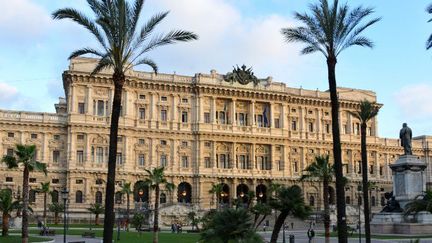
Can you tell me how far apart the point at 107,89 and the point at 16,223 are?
24.5 meters

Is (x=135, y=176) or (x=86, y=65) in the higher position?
(x=86, y=65)

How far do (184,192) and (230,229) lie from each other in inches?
2448

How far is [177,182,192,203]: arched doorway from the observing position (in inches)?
3241

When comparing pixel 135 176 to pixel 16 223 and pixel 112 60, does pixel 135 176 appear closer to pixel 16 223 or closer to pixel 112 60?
pixel 16 223

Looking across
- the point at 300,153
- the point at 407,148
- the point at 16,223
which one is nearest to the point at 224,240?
the point at 407,148

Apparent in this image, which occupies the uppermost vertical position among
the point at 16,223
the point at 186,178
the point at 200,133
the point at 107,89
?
the point at 107,89

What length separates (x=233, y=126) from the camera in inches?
3403

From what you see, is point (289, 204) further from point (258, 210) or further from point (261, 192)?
point (261, 192)

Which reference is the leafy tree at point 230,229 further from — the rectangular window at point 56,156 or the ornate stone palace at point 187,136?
the rectangular window at point 56,156

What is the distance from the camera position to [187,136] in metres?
83.8

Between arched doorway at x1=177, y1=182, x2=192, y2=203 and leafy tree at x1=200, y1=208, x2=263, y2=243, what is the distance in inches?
2424

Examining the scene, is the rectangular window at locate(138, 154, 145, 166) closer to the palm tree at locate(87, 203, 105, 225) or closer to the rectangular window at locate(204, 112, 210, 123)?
the rectangular window at locate(204, 112, 210, 123)

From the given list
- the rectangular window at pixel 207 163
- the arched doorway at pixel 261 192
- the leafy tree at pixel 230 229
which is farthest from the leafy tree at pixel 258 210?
the arched doorway at pixel 261 192

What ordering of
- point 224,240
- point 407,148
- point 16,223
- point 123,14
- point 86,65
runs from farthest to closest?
point 86,65
point 16,223
point 407,148
point 123,14
point 224,240
